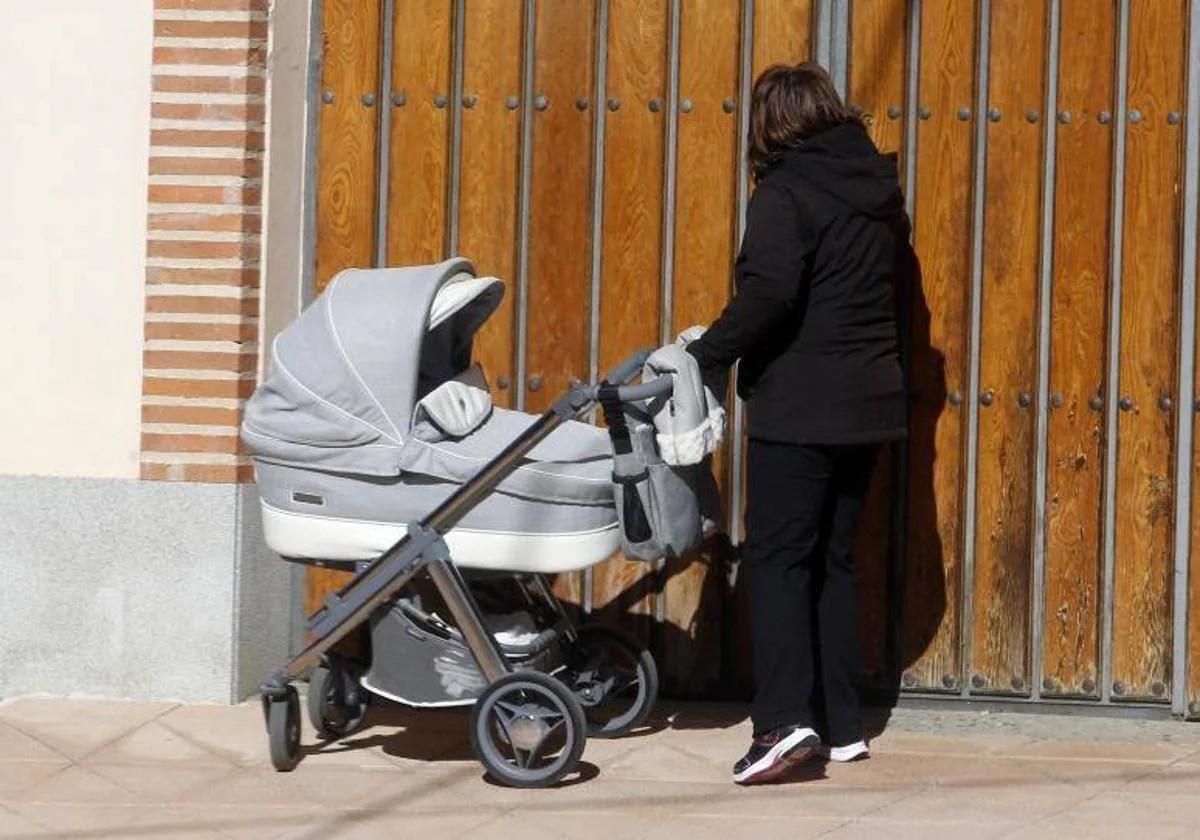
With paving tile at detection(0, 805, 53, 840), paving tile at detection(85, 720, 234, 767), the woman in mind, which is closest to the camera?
paving tile at detection(0, 805, 53, 840)

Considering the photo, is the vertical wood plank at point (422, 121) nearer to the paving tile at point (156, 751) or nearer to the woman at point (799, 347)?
the woman at point (799, 347)

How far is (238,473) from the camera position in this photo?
6.94 metres

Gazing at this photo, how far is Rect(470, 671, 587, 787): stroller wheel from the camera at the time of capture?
19.6 feet

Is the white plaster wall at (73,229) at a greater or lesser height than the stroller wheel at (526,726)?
greater

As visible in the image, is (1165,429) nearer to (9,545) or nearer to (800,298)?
(800,298)

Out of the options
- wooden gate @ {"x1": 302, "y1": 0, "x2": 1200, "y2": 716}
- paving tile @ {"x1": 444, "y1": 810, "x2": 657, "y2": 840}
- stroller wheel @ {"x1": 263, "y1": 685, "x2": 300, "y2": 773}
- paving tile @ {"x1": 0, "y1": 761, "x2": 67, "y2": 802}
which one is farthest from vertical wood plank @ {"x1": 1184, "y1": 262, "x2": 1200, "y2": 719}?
paving tile @ {"x1": 0, "y1": 761, "x2": 67, "y2": 802}

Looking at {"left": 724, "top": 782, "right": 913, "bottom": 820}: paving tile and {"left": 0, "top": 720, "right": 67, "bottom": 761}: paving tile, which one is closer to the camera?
{"left": 724, "top": 782, "right": 913, "bottom": 820}: paving tile

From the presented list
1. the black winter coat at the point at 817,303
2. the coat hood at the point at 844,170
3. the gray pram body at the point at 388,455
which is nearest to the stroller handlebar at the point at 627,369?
the black winter coat at the point at 817,303

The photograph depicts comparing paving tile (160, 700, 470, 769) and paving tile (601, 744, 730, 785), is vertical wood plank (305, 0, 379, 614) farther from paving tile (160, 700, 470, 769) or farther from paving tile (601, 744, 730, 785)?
paving tile (601, 744, 730, 785)

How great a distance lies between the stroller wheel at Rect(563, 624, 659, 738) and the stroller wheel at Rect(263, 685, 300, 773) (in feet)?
2.64

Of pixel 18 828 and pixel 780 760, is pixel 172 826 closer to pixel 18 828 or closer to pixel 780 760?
pixel 18 828

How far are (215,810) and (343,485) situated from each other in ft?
2.95

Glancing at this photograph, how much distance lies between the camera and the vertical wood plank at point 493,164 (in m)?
7.09

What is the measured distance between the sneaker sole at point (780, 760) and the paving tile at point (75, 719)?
1.84 meters
